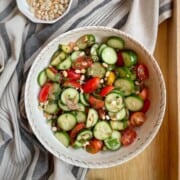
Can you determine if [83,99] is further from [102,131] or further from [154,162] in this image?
[154,162]

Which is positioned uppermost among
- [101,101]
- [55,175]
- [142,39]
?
[142,39]

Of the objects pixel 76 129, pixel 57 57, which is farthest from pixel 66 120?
pixel 57 57

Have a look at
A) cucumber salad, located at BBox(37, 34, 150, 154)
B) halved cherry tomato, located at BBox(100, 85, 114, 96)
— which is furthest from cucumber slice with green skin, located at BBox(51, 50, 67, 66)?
halved cherry tomato, located at BBox(100, 85, 114, 96)

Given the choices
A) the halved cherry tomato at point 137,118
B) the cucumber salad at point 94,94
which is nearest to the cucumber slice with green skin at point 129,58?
the cucumber salad at point 94,94

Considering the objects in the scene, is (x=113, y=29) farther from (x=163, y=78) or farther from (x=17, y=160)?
(x=17, y=160)

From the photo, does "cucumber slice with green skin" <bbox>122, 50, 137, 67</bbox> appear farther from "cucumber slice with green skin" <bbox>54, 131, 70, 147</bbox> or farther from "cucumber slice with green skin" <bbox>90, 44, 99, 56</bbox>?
"cucumber slice with green skin" <bbox>54, 131, 70, 147</bbox>

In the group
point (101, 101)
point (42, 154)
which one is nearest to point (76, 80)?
point (101, 101)
